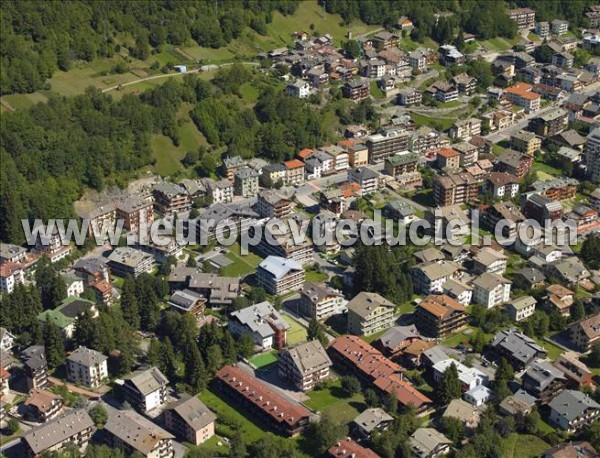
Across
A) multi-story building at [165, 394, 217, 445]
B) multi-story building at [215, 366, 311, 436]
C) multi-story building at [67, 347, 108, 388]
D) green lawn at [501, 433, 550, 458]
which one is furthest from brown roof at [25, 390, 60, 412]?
green lawn at [501, 433, 550, 458]

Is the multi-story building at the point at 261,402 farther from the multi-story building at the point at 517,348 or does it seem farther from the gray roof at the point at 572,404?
the gray roof at the point at 572,404

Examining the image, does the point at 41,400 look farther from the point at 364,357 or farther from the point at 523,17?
the point at 523,17

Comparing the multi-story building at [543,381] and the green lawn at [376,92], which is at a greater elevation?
the green lawn at [376,92]

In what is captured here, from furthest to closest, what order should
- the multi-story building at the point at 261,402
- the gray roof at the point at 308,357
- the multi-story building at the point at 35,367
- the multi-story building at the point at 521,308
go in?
1. the multi-story building at the point at 521,308
2. the multi-story building at the point at 35,367
3. the gray roof at the point at 308,357
4. the multi-story building at the point at 261,402

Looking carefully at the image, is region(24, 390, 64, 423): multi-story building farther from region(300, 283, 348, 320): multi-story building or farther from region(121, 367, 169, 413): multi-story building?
region(300, 283, 348, 320): multi-story building

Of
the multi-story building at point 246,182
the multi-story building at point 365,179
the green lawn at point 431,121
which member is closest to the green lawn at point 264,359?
the multi-story building at point 246,182

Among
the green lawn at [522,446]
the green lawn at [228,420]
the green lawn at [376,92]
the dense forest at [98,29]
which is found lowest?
the green lawn at [522,446]
